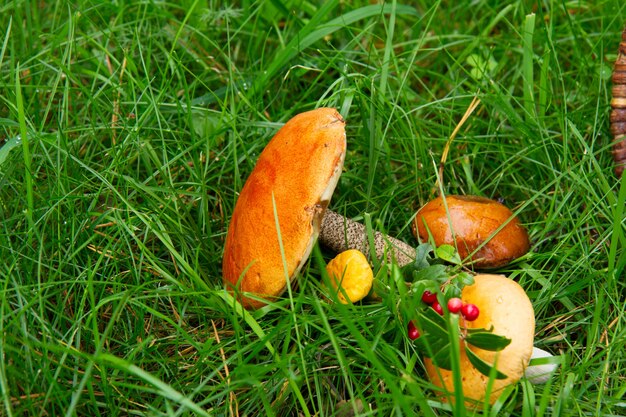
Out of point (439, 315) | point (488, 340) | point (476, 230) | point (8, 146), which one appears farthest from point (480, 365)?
point (8, 146)

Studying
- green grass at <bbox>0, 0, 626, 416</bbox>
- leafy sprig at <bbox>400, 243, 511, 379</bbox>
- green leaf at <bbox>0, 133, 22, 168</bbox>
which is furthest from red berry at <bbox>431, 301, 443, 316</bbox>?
green leaf at <bbox>0, 133, 22, 168</bbox>

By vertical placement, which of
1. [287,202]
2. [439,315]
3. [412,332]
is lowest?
[412,332]

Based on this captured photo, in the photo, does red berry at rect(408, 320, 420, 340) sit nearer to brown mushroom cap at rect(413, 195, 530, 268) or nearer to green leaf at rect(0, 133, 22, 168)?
brown mushroom cap at rect(413, 195, 530, 268)

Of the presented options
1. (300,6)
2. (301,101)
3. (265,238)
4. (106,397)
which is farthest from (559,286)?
(300,6)

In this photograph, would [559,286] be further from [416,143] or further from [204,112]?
[204,112]

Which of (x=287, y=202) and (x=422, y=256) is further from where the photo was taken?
(x=422, y=256)

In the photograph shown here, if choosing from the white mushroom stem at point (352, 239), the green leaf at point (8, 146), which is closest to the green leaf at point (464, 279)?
the white mushroom stem at point (352, 239)

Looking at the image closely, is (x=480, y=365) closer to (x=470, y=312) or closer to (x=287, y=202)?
(x=470, y=312)
